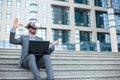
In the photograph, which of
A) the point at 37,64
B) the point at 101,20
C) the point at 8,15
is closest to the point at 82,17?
the point at 101,20

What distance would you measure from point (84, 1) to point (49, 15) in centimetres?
470

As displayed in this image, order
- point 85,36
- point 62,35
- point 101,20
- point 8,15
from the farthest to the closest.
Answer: point 101,20 < point 85,36 < point 62,35 < point 8,15

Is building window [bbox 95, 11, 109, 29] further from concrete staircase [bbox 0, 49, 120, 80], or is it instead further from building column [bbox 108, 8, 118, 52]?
concrete staircase [bbox 0, 49, 120, 80]

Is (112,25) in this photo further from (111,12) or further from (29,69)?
(29,69)

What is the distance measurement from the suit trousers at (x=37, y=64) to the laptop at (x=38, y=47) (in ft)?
0.30

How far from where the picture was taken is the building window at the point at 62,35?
26.1 metres

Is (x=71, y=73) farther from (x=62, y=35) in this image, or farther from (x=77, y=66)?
(x=62, y=35)

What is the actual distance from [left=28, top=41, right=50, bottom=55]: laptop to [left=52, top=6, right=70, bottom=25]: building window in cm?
2218

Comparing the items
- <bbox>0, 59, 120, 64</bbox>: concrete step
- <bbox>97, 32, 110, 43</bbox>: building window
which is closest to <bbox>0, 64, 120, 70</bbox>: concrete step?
<bbox>0, 59, 120, 64</bbox>: concrete step

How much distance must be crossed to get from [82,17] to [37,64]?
24283mm

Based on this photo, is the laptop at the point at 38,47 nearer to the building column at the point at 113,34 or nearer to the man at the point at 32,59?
the man at the point at 32,59

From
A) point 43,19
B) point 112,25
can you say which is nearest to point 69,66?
point 112,25

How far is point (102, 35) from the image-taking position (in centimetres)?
2888

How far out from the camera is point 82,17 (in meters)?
28.2
